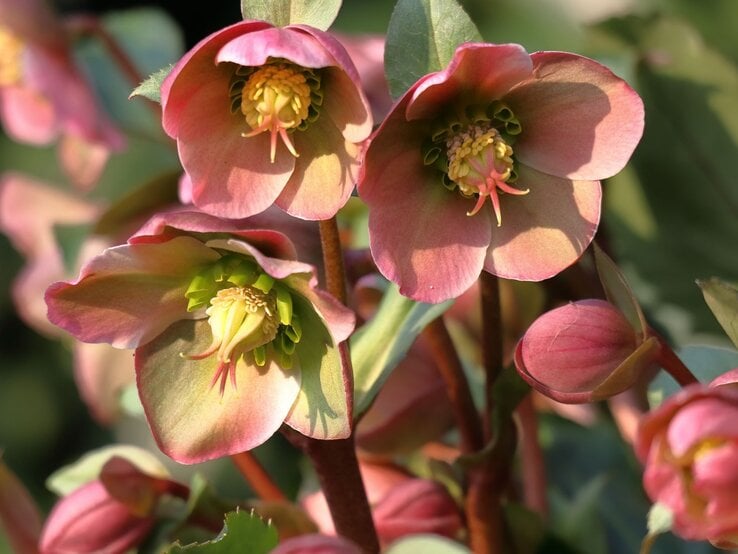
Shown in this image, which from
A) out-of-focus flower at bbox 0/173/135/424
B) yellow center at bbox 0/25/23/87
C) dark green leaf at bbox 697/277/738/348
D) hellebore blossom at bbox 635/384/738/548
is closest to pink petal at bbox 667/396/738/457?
hellebore blossom at bbox 635/384/738/548

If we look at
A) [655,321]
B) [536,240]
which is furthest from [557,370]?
[655,321]

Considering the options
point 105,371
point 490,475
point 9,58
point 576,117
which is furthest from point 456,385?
point 9,58

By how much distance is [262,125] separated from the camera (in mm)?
435

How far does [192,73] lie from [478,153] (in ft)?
0.37

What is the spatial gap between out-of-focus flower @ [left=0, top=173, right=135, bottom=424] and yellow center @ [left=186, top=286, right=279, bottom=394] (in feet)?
0.78

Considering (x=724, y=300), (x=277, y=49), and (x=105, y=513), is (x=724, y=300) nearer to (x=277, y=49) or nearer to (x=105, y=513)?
(x=277, y=49)

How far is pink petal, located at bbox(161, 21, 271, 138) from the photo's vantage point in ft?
1.33

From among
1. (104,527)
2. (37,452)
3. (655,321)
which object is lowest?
(37,452)

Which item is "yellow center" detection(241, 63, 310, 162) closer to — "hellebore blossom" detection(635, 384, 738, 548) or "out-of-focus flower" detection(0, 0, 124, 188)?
"hellebore blossom" detection(635, 384, 738, 548)

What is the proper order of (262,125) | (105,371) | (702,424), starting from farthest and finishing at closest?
(105,371) < (262,125) < (702,424)

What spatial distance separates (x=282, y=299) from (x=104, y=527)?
158 millimetres

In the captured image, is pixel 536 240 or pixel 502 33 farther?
pixel 502 33

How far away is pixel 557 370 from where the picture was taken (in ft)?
1.37

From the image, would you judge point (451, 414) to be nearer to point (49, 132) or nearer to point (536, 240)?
point (536, 240)
